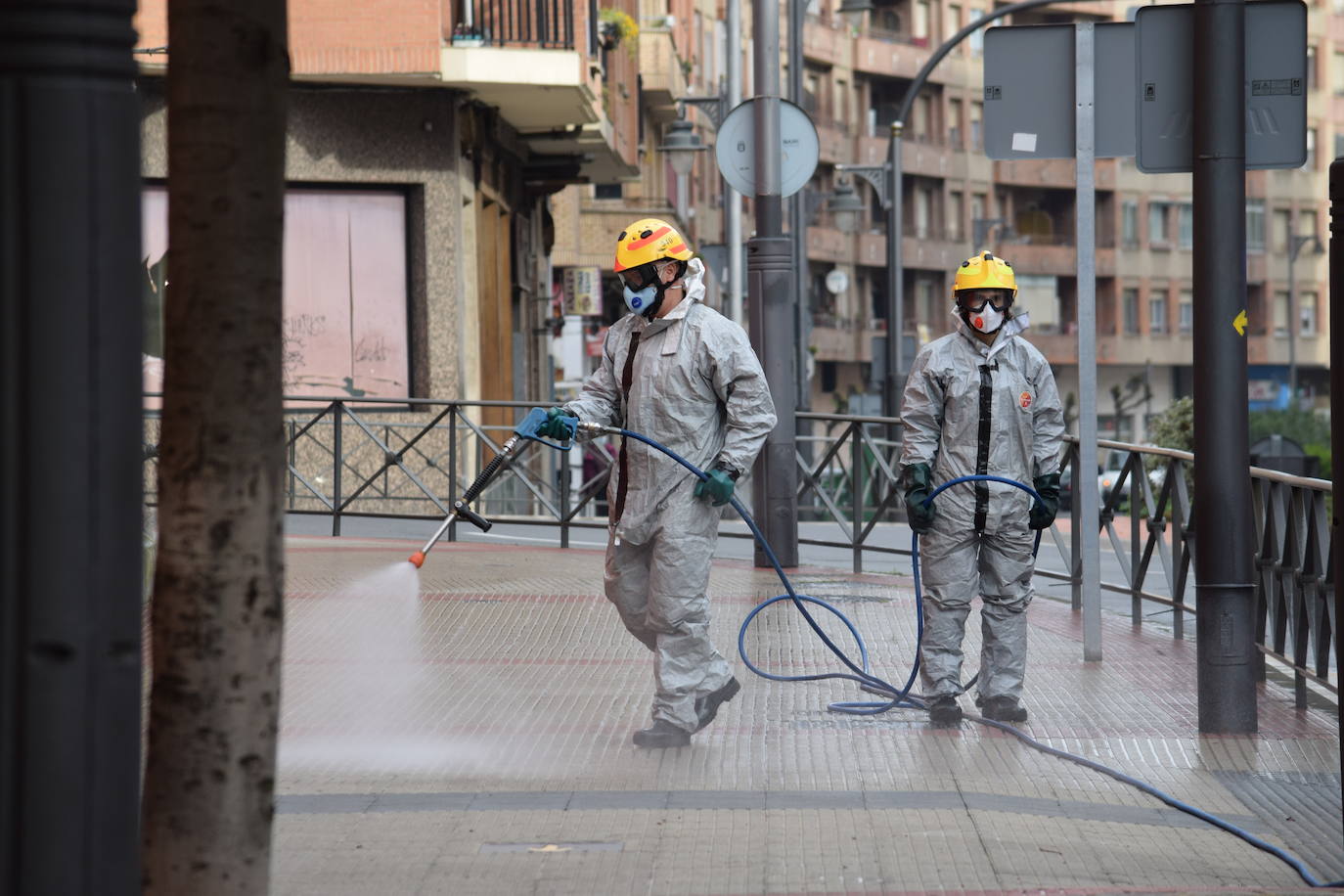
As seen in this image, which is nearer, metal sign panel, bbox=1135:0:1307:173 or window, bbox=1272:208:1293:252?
metal sign panel, bbox=1135:0:1307:173

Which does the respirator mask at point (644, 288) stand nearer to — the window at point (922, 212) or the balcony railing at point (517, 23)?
the balcony railing at point (517, 23)

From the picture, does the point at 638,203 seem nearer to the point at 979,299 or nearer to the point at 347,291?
the point at 347,291

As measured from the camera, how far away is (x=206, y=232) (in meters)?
3.58

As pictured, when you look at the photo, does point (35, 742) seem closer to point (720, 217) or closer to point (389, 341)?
point (389, 341)

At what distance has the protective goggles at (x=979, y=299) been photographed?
25.6 ft

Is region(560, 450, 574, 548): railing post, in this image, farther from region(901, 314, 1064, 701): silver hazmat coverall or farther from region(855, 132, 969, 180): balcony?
region(855, 132, 969, 180): balcony

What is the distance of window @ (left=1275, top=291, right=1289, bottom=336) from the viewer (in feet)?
259

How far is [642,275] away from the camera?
291 inches

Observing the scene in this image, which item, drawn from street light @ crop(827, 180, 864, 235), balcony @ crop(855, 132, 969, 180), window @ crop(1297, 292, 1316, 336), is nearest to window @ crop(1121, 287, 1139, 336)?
window @ crop(1297, 292, 1316, 336)

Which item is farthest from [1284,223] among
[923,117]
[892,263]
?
[892,263]

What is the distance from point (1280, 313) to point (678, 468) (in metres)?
75.7

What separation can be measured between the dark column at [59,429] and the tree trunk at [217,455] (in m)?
0.34

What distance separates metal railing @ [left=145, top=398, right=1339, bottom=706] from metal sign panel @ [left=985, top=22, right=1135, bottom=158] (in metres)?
1.64

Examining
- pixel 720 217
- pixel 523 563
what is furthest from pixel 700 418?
pixel 720 217
